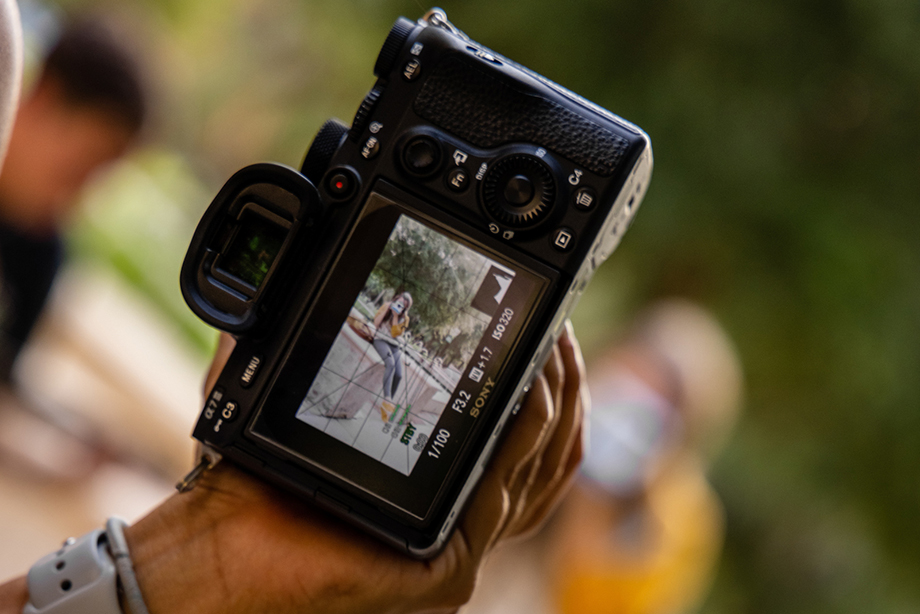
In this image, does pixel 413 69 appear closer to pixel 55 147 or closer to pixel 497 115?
pixel 497 115

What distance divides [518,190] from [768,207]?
149 centimetres

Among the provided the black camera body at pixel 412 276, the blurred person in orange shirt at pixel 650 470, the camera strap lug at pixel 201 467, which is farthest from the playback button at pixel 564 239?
the blurred person in orange shirt at pixel 650 470

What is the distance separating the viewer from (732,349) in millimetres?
2193

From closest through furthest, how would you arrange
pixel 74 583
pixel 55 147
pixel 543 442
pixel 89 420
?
1. pixel 74 583
2. pixel 543 442
3. pixel 55 147
4. pixel 89 420

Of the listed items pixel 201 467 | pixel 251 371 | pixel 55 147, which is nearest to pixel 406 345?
pixel 251 371

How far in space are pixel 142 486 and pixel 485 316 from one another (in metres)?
1.51

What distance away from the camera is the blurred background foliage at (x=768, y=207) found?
1.82 meters

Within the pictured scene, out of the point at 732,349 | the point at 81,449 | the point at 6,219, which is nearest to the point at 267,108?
the point at 6,219

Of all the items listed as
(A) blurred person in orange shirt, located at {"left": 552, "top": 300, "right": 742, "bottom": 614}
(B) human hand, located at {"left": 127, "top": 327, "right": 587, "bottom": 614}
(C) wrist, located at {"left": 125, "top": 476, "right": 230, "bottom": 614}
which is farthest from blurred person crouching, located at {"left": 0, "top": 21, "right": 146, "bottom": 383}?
(A) blurred person in orange shirt, located at {"left": 552, "top": 300, "right": 742, "bottom": 614}

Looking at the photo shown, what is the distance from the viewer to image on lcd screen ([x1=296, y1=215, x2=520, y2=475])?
2.32 feet

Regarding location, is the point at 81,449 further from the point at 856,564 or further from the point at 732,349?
the point at 856,564

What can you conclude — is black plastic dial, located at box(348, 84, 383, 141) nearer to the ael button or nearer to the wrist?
the ael button

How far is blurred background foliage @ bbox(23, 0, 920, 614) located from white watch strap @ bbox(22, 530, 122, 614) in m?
1.49

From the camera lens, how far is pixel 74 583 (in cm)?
69
